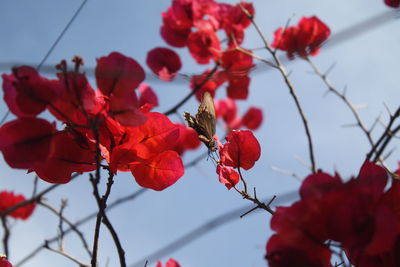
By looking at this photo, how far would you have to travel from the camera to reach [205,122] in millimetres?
672

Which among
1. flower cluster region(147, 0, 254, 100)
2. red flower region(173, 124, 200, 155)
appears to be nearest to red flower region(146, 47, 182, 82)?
flower cluster region(147, 0, 254, 100)

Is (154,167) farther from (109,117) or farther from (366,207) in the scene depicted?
(366,207)

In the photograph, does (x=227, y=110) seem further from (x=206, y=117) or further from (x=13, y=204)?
(x=206, y=117)

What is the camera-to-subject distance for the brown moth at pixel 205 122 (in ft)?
2.15

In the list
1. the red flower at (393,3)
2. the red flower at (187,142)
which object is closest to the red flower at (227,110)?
the red flower at (187,142)

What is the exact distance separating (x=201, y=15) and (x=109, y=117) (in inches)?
48.6

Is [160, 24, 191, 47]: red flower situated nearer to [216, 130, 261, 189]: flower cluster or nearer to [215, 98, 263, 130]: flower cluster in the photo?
[215, 98, 263, 130]: flower cluster

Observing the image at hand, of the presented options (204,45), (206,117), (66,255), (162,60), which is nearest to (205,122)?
(206,117)

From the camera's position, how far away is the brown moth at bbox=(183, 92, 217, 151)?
655 millimetres

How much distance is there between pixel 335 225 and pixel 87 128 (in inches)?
11.0

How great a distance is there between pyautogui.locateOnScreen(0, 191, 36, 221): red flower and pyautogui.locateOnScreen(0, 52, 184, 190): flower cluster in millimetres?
1683

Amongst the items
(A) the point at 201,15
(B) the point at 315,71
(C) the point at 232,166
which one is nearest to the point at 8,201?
(A) the point at 201,15

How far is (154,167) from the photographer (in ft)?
1.92

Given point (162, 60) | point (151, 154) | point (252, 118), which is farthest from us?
point (252, 118)
